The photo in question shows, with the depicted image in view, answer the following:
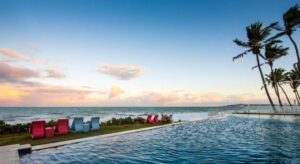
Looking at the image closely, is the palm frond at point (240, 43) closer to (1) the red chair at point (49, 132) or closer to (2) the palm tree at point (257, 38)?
(2) the palm tree at point (257, 38)

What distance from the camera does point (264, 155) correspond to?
9.97 m

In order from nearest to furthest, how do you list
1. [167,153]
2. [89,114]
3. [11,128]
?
[167,153]
[11,128]
[89,114]

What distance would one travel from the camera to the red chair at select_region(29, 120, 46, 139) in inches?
525

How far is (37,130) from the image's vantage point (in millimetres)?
13523

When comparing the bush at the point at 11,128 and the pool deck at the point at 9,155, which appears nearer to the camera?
the pool deck at the point at 9,155

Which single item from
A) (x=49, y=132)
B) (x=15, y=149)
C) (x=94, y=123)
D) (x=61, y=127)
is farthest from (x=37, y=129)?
(x=94, y=123)

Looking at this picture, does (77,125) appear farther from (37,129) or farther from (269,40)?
(269,40)


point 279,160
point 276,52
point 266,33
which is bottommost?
point 279,160

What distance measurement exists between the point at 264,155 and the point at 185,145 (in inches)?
151

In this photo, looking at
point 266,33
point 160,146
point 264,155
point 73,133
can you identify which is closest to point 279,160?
point 264,155

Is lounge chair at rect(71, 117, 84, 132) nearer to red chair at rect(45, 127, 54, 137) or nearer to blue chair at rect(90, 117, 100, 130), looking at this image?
blue chair at rect(90, 117, 100, 130)

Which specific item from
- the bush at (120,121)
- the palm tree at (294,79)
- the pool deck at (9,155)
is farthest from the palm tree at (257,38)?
the pool deck at (9,155)

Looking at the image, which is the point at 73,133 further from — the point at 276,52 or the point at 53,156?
the point at 276,52

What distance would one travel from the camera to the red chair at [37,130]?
1334 centimetres
